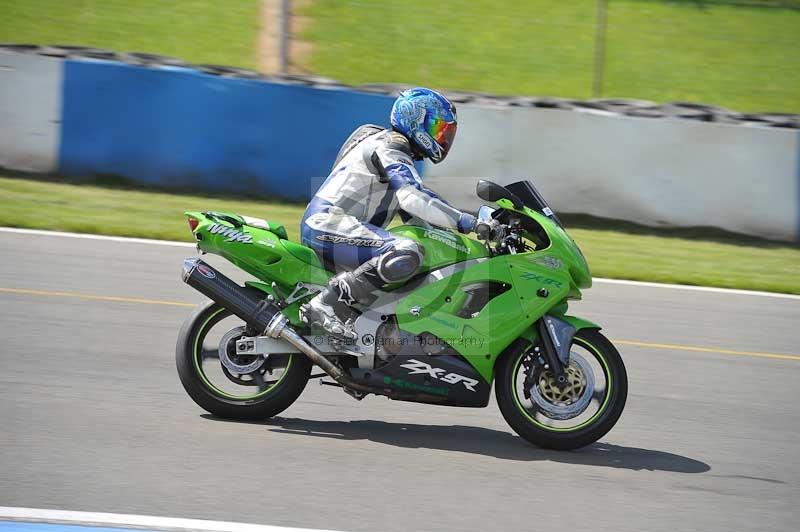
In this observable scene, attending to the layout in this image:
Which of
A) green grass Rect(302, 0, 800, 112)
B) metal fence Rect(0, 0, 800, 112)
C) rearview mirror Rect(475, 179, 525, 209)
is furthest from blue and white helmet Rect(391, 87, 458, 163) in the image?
green grass Rect(302, 0, 800, 112)

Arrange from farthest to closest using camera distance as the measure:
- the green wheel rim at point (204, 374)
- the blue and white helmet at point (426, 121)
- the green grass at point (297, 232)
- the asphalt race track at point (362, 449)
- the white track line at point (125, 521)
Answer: the green grass at point (297, 232), the green wheel rim at point (204, 374), the blue and white helmet at point (426, 121), the asphalt race track at point (362, 449), the white track line at point (125, 521)

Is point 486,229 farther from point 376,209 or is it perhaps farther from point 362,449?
point 362,449

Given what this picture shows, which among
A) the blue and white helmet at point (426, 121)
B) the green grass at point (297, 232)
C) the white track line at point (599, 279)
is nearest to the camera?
the blue and white helmet at point (426, 121)

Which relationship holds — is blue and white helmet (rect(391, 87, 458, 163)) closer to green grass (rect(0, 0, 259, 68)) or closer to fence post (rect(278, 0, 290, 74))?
fence post (rect(278, 0, 290, 74))

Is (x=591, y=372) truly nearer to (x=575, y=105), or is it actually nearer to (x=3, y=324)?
(x=3, y=324)

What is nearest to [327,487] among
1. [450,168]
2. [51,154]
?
[450,168]

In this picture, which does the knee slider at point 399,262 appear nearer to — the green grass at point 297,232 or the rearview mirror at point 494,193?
the rearview mirror at point 494,193

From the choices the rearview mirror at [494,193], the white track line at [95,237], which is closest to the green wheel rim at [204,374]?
the rearview mirror at [494,193]

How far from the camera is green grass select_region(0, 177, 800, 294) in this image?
10.9 metres

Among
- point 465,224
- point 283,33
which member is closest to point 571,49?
point 283,33

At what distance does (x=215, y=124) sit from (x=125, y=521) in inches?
345

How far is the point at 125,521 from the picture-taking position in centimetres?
445

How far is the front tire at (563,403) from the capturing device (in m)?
5.74

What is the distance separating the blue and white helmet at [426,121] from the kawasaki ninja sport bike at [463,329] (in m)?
0.41
